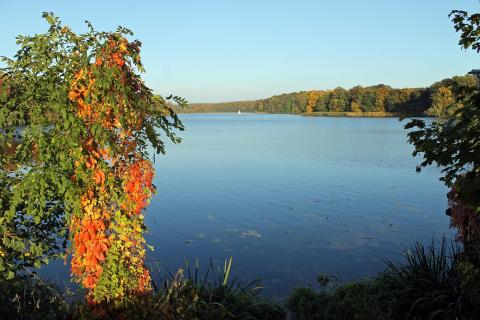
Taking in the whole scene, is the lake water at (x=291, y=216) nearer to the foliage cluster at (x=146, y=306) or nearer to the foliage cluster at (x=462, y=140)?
the foliage cluster at (x=146, y=306)

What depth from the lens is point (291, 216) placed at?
20.0 m

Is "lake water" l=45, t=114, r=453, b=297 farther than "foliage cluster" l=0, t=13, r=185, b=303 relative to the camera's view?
Yes

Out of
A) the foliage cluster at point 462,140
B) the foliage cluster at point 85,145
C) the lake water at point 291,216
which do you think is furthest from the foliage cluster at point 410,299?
the foliage cluster at point 85,145

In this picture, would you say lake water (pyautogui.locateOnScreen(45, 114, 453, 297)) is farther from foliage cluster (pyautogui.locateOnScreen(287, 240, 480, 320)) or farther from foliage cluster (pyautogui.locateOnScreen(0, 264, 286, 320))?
foliage cluster (pyautogui.locateOnScreen(0, 264, 286, 320))

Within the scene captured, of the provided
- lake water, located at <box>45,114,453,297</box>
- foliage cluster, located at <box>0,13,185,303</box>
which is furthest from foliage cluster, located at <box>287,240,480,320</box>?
foliage cluster, located at <box>0,13,185,303</box>

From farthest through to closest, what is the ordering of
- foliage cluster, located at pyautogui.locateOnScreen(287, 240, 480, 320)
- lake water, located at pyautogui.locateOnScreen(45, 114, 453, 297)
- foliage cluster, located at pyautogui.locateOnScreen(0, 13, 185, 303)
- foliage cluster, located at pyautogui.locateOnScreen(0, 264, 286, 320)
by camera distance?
lake water, located at pyautogui.locateOnScreen(45, 114, 453, 297) < foliage cluster, located at pyautogui.locateOnScreen(287, 240, 480, 320) < foliage cluster, located at pyautogui.locateOnScreen(0, 264, 286, 320) < foliage cluster, located at pyautogui.locateOnScreen(0, 13, 185, 303)

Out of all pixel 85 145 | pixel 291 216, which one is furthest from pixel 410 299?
pixel 291 216

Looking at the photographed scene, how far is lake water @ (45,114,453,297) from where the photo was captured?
1416 cm

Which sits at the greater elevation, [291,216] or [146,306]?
[146,306]

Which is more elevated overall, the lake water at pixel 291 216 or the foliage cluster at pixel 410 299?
the foliage cluster at pixel 410 299

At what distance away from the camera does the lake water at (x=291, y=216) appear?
14164 millimetres

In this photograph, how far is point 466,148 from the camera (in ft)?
22.4

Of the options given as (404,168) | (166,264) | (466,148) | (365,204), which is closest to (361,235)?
(365,204)

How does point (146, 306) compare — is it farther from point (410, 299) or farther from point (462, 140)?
point (462, 140)
